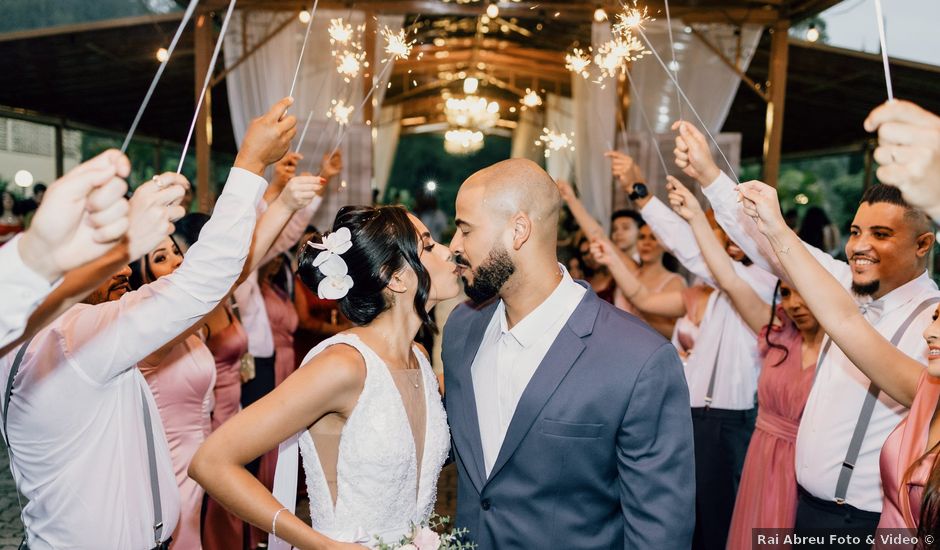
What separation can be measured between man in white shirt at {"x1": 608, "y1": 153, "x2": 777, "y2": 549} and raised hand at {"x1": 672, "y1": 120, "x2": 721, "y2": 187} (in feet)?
3.47

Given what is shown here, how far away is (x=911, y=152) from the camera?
948mm

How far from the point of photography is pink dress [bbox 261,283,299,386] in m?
4.47

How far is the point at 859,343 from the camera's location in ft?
5.30

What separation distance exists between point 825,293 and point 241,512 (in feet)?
4.60

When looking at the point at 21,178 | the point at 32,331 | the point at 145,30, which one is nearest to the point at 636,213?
the point at 32,331

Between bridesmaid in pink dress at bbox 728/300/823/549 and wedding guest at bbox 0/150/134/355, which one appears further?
bridesmaid in pink dress at bbox 728/300/823/549

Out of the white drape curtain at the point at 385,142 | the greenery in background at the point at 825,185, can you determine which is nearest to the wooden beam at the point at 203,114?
the white drape curtain at the point at 385,142

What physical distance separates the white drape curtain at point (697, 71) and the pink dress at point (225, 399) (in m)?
5.07

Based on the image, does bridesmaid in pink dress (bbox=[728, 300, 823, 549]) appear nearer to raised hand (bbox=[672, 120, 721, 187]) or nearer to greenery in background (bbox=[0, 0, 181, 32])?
raised hand (bbox=[672, 120, 721, 187])

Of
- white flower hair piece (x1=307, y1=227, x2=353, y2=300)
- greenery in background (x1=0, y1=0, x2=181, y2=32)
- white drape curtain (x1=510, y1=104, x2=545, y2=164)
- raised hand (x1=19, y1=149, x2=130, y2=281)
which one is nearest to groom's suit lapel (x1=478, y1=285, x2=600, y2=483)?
white flower hair piece (x1=307, y1=227, x2=353, y2=300)

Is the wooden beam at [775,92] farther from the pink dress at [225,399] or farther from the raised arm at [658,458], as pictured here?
the raised arm at [658,458]

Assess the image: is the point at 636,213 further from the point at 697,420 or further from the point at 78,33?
the point at 78,33

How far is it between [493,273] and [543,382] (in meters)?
0.32

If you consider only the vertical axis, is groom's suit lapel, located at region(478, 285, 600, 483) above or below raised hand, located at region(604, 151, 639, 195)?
below
